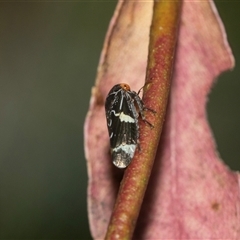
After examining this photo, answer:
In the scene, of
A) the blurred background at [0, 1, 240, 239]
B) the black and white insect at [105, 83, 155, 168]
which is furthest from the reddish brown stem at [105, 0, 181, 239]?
the blurred background at [0, 1, 240, 239]

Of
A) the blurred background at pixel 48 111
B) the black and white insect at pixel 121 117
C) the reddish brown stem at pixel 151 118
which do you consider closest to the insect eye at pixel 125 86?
the black and white insect at pixel 121 117

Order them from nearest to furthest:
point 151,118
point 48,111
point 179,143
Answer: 1. point 151,118
2. point 179,143
3. point 48,111

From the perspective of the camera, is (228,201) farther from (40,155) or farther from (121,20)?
(40,155)

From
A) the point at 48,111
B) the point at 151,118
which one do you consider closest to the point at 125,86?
the point at 151,118

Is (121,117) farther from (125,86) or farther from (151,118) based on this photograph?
(151,118)

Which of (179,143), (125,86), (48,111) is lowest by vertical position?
(48,111)

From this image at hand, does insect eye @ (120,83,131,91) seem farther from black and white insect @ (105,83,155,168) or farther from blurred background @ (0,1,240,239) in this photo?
blurred background @ (0,1,240,239)
